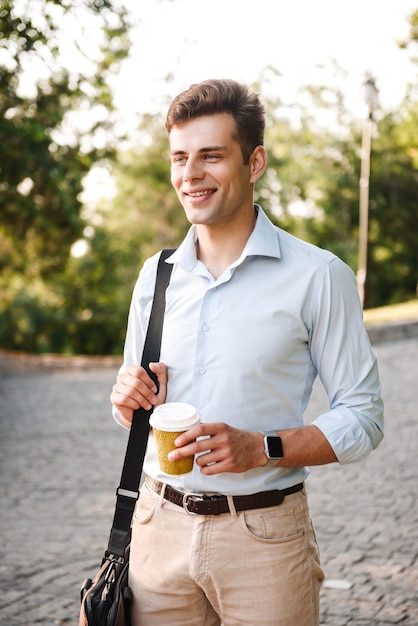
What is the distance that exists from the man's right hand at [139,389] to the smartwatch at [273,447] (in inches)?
15.1

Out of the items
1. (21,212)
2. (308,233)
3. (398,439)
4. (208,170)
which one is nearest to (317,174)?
(308,233)

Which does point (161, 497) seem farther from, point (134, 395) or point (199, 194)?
point (199, 194)

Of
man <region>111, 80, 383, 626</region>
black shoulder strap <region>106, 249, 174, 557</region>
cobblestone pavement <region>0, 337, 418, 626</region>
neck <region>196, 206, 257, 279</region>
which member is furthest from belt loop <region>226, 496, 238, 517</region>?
cobblestone pavement <region>0, 337, 418, 626</region>

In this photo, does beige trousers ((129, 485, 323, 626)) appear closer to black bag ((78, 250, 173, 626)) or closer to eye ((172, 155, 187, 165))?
black bag ((78, 250, 173, 626))

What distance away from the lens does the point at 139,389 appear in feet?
7.04

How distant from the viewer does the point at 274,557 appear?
2092mm

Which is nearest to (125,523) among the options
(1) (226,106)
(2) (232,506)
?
(2) (232,506)

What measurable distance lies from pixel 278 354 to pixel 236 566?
0.64m

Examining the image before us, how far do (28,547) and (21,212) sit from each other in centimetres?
1427

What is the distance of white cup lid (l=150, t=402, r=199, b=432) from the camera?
6.18 feet

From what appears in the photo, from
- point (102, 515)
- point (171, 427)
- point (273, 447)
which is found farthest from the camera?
point (102, 515)

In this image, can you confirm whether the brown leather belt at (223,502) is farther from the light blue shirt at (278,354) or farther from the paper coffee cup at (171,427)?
the paper coffee cup at (171,427)

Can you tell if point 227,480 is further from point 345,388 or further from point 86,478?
point 86,478

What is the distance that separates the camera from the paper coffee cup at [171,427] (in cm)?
189
